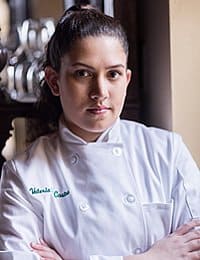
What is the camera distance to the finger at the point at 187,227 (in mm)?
817

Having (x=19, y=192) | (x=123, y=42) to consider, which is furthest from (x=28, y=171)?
(x=123, y=42)

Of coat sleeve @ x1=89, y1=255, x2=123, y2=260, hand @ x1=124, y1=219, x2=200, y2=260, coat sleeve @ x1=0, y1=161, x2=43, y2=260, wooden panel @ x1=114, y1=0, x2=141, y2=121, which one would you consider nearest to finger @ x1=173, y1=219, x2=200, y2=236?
hand @ x1=124, y1=219, x2=200, y2=260

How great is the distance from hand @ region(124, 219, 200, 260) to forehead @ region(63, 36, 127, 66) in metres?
0.28

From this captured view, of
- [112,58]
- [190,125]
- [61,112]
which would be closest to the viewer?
[112,58]

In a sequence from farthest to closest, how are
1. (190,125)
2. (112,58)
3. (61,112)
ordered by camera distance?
(190,125) → (61,112) → (112,58)

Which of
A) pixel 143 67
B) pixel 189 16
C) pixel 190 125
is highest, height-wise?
pixel 189 16

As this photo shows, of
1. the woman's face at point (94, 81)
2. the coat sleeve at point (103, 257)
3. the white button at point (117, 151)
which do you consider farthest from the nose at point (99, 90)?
the coat sleeve at point (103, 257)

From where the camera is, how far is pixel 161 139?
0.89m

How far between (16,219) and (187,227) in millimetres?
263

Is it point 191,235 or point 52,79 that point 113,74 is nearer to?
point 52,79

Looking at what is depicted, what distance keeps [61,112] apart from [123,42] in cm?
18

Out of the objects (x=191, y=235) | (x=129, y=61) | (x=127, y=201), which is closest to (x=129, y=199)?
(x=127, y=201)

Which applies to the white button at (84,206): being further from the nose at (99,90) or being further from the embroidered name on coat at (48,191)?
the nose at (99,90)

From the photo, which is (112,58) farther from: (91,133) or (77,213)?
(77,213)
